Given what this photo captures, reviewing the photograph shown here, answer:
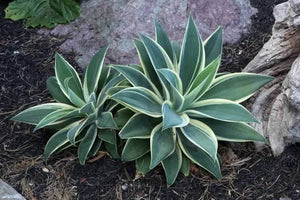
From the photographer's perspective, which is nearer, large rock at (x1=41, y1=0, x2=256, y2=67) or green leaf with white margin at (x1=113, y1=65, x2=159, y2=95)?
green leaf with white margin at (x1=113, y1=65, x2=159, y2=95)

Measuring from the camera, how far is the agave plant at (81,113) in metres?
2.89

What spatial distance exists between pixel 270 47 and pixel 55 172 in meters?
1.55

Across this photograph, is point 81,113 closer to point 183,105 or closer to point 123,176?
point 123,176

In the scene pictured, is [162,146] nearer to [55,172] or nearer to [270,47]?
[55,172]

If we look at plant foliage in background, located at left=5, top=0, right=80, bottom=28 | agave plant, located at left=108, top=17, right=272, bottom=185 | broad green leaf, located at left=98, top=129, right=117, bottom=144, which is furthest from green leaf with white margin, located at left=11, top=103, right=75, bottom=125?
plant foliage in background, located at left=5, top=0, right=80, bottom=28

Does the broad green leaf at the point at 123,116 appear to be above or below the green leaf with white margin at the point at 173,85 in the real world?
below

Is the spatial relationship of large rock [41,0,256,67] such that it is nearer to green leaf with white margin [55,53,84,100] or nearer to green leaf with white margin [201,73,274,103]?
green leaf with white margin [55,53,84,100]

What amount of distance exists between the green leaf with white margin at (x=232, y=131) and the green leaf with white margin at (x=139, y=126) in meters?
0.30

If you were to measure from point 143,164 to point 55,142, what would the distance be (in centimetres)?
54

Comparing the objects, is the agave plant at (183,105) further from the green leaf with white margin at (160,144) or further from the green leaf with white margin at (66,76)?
the green leaf with white margin at (66,76)

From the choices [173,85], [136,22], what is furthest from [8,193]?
[136,22]

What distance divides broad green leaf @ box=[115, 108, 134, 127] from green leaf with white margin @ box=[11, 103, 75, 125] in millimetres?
287

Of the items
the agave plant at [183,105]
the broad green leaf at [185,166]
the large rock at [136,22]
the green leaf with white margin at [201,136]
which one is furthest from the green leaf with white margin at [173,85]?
the large rock at [136,22]

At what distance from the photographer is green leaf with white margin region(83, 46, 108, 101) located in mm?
3023
